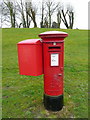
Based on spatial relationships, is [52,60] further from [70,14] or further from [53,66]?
[70,14]

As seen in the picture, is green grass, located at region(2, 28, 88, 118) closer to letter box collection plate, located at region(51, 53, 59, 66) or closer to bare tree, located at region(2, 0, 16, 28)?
letter box collection plate, located at region(51, 53, 59, 66)

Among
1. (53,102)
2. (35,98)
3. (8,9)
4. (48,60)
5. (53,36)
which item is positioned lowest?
(35,98)

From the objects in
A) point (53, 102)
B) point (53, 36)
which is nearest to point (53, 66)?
point (53, 36)

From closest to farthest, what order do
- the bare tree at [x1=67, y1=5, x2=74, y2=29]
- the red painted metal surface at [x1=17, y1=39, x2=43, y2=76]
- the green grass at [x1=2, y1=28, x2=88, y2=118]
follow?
1. the red painted metal surface at [x1=17, y1=39, x2=43, y2=76]
2. the green grass at [x1=2, y1=28, x2=88, y2=118]
3. the bare tree at [x1=67, y1=5, x2=74, y2=29]

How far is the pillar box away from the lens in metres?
2.31

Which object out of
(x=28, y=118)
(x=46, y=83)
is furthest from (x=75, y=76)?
(x=28, y=118)

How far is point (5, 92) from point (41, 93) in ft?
3.17

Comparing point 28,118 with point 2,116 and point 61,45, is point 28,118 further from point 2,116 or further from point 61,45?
point 61,45

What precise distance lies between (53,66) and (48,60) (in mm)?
145

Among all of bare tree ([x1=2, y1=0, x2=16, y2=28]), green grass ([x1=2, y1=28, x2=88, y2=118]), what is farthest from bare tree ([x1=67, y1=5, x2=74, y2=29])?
green grass ([x1=2, y1=28, x2=88, y2=118])

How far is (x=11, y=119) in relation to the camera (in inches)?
94.6

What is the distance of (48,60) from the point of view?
2414mm

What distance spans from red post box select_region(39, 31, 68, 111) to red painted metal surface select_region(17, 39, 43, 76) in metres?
0.11

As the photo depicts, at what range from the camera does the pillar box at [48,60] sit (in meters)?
2.31
